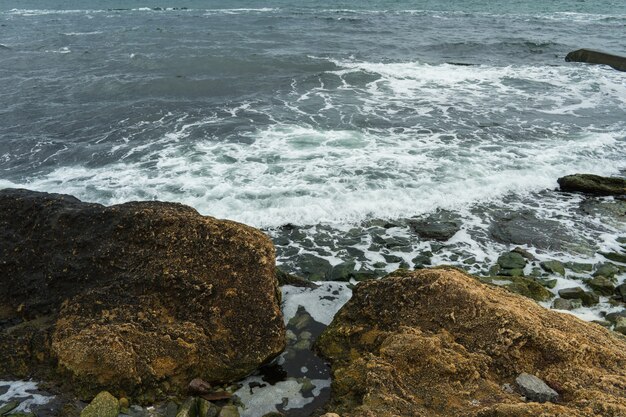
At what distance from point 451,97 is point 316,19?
83.6ft

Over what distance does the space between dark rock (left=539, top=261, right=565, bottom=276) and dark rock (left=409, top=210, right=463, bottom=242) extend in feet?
5.91

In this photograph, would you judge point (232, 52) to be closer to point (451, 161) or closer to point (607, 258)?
point (451, 161)

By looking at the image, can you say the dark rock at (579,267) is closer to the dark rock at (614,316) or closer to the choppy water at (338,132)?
the choppy water at (338,132)

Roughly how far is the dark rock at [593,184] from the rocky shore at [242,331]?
14.2ft

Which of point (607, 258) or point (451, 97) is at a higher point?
point (451, 97)

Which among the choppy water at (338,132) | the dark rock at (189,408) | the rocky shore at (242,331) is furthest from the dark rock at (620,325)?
the dark rock at (189,408)

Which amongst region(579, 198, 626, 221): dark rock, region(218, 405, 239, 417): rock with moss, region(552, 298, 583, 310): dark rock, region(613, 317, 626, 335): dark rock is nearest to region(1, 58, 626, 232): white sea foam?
region(579, 198, 626, 221): dark rock

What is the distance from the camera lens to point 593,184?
431 inches

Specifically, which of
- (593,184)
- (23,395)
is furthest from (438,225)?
(23,395)

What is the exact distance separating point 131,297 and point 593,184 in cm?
1057

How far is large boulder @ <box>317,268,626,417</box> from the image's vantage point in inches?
164

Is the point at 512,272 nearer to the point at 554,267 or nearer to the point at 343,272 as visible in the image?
the point at 554,267

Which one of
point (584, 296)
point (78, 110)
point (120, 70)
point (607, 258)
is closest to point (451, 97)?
point (607, 258)

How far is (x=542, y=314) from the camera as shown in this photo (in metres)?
5.27
